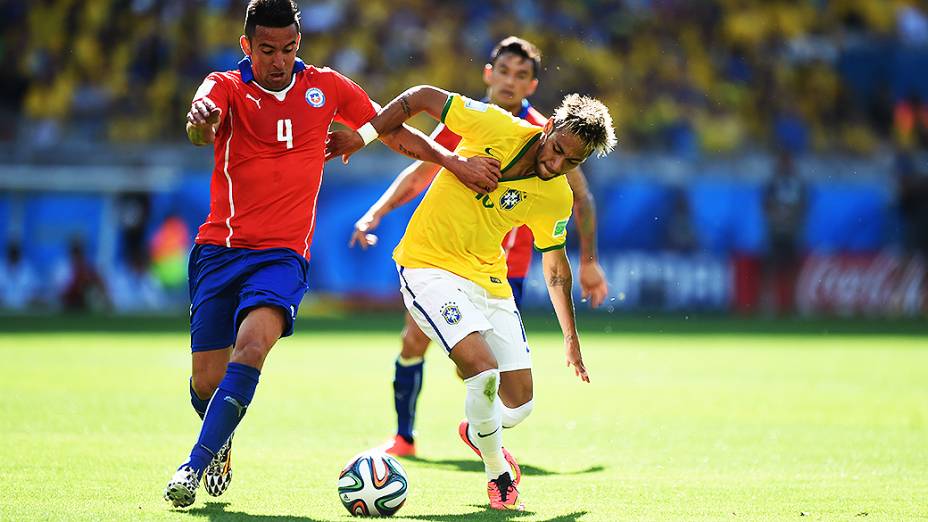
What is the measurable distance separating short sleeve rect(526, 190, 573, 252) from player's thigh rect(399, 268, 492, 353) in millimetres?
531

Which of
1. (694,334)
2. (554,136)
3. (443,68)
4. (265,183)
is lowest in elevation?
(694,334)

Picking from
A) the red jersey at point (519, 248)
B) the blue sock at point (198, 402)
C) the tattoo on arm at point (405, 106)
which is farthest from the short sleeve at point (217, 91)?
the red jersey at point (519, 248)

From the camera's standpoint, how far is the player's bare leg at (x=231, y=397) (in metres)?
5.52

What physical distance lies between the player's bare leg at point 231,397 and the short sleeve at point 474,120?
60.0 inches

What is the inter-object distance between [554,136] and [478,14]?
18.5m

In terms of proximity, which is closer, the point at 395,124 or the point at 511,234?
the point at 395,124

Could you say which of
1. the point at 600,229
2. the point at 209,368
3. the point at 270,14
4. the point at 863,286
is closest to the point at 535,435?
the point at 209,368

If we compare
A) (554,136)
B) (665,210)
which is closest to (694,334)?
(665,210)

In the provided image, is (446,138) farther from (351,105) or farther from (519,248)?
(351,105)

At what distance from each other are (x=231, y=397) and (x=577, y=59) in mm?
19214

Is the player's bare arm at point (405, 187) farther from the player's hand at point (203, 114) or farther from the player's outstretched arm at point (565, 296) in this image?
the player's hand at point (203, 114)

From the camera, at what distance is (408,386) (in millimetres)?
8211

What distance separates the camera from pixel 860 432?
927cm

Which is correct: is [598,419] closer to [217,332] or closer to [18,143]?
[217,332]
